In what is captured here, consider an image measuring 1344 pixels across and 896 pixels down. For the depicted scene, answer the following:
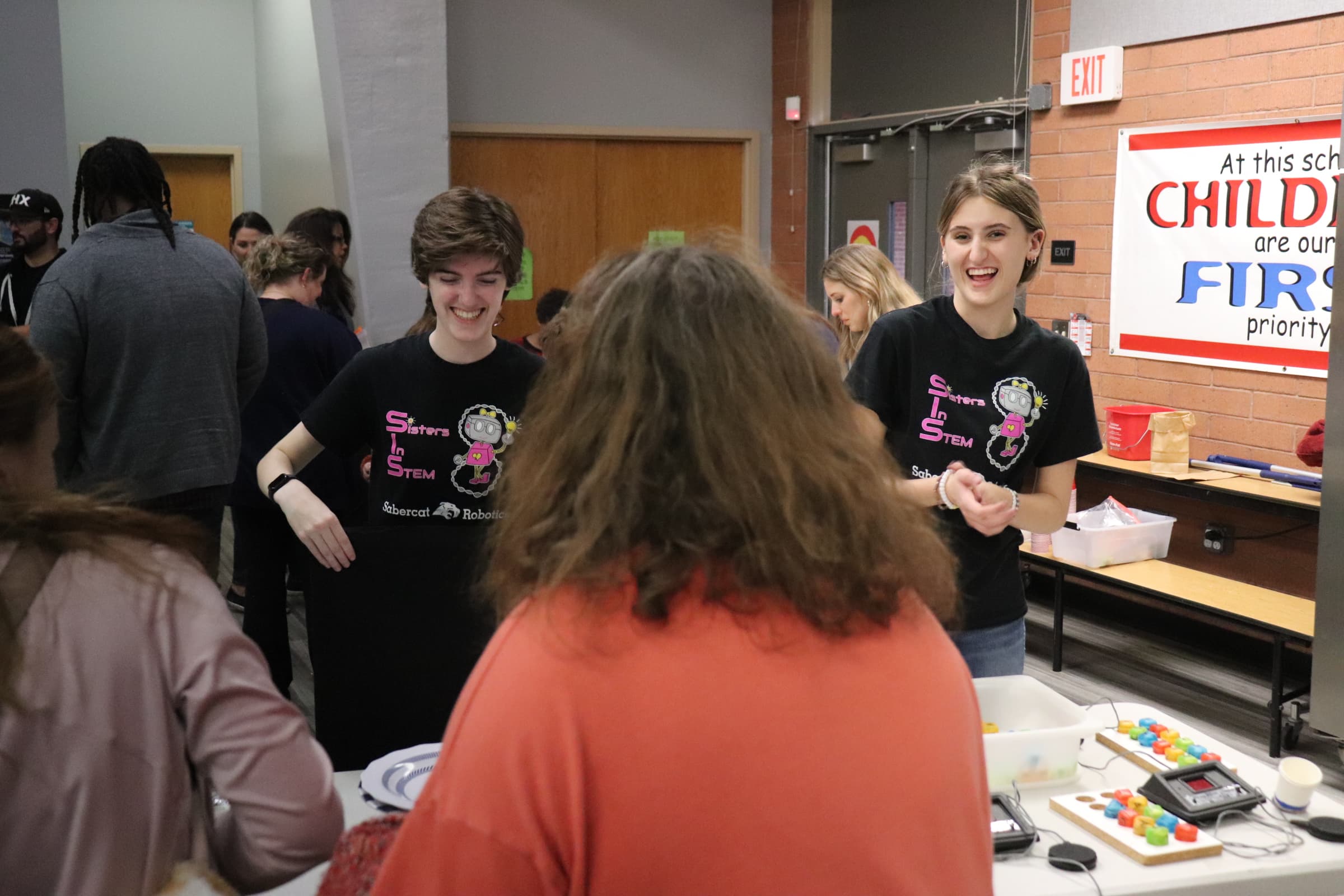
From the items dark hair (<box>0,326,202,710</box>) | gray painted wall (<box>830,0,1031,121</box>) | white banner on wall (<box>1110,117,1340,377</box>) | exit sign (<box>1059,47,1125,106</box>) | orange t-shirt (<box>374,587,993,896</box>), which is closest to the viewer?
orange t-shirt (<box>374,587,993,896</box>)

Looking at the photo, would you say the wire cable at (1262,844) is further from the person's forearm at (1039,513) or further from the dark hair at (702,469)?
the dark hair at (702,469)

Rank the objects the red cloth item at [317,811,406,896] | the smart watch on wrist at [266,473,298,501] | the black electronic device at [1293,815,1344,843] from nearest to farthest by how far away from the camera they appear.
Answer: the red cloth item at [317,811,406,896] → the black electronic device at [1293,815,1344,843] → the smart watch on wrist at [266,473,298,501]

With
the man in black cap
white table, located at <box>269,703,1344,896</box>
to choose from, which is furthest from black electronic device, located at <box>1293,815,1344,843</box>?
the man in black cap

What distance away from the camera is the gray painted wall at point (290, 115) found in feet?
20.6

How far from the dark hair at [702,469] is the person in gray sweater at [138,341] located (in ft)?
7.13

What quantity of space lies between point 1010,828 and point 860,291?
2429 mm

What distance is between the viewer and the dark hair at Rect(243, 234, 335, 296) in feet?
12.9

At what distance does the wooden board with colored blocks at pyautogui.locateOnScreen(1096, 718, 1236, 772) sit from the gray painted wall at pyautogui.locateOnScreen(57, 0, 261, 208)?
8.85m

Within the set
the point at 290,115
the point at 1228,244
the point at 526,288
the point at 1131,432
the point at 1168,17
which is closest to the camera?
the point at 1228,244

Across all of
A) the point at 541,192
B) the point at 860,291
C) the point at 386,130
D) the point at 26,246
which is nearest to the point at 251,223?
the point at 386,130

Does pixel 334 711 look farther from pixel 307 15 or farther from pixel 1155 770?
pixel 307 15

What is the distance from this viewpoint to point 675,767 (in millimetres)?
809

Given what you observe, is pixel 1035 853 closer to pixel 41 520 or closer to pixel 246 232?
pixel 41 520

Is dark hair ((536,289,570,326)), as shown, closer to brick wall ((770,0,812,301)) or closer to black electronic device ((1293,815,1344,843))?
brick wall ((770,0,812,301))
